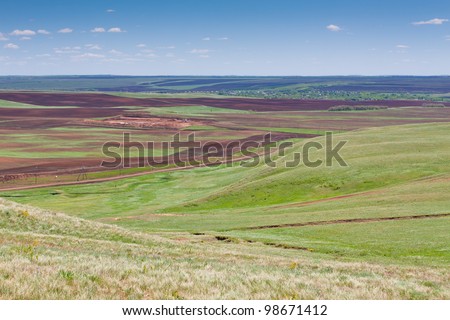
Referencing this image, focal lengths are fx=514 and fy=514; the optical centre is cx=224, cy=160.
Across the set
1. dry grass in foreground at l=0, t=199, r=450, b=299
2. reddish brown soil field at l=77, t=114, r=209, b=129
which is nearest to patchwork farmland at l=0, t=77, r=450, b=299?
dry grass in foreground at l=0, t=199, r=450, b=299

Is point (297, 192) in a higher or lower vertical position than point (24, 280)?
lower

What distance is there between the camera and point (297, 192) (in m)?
61.6

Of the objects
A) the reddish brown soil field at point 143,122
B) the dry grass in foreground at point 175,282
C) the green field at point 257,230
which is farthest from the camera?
the reddish brown soil field at point 143,122

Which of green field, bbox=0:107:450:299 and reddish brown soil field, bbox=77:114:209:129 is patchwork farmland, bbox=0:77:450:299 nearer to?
green field, bbox=0:107:450:299

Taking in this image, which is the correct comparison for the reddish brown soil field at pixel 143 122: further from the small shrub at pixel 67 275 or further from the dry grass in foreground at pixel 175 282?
the small shrub at pixel 67 275

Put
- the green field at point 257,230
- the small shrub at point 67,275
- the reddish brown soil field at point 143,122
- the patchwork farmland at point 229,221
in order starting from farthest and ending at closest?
the reddish brown soil field at point 143,122
the patchwork farmland at point 229,221
the green field at point 257,230
the small shrub at point 67,275

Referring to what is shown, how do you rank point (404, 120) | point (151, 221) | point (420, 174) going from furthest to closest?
point (404, 120), point (420, 174), point (151, 221)

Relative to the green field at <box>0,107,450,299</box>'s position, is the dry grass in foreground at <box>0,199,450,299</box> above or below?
above

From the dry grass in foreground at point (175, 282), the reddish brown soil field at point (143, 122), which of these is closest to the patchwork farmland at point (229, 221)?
the dry grass in foreground at point (175, 282)

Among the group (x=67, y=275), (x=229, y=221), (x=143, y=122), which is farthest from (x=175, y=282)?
(x=143, y=122)

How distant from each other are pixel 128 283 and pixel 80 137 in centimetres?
12957

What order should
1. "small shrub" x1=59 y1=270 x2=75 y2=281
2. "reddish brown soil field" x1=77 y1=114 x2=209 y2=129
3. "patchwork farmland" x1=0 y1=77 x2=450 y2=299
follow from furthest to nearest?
"reddish brown soil field" x1=77 y1=114 x2=209 y2=129
"patchwork farmland" x1=0 y1=77 x2=450 y2=299
"small shrub" x1=59 y1=270 x2=75 y2=281

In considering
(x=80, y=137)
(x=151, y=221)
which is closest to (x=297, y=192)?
(x=151, y=221)
